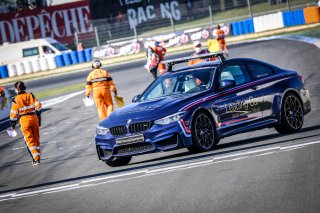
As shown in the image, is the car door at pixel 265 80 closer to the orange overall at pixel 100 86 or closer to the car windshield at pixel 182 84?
the car windshield at pixel 182 84

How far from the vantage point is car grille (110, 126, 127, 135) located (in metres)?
12.4

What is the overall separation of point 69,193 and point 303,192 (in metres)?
3.53

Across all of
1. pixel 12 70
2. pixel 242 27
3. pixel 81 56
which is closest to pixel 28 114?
pixel 242 27

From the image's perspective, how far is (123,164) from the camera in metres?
13.1

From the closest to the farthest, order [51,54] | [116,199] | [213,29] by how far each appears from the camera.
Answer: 1. [116,199]
2. [213,29]
3. [51,54]

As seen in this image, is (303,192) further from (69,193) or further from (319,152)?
(69,193)

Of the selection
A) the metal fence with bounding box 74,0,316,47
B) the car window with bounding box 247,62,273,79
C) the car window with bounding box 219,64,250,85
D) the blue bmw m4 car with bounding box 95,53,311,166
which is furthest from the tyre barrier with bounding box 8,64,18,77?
the car window with bounding box 219,64,250,85

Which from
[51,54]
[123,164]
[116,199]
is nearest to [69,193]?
[116,199]

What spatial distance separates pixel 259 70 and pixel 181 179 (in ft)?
13.9

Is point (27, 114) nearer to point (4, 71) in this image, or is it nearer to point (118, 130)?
point (118, 130)

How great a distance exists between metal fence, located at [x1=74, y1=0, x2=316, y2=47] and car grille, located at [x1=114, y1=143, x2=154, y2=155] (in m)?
38.9

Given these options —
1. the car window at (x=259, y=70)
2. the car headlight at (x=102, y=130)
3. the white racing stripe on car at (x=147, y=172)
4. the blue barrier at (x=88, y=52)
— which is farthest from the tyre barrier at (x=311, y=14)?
the white racing stripe on car at (x=147, y=172)

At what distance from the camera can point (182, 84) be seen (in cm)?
1330

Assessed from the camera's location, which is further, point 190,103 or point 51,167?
point 51,167
